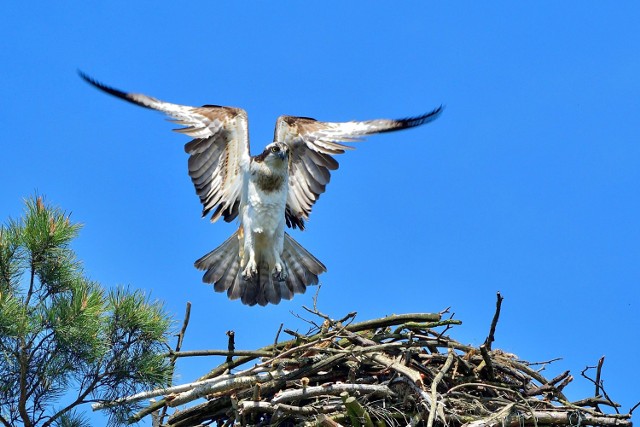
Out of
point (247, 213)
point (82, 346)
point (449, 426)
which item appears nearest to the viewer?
point (82, 346)

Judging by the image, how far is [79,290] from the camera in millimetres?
5637

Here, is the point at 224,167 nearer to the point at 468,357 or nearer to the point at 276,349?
the point at 276,349

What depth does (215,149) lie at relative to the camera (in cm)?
893

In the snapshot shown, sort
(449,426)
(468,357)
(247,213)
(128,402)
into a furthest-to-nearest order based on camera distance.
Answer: (247,213)
(468,357)
(449,426)
(128,402)

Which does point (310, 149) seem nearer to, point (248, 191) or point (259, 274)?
point (248, 191)

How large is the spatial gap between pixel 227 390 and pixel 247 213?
2364 millimetres

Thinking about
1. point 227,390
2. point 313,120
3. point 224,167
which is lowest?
point 227,390

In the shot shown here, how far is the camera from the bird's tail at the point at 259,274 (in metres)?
8.91

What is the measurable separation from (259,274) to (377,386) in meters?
2.72

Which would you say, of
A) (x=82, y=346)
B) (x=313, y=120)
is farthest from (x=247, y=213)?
(x=82, y=346)

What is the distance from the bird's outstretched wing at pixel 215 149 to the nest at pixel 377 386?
2.22 m

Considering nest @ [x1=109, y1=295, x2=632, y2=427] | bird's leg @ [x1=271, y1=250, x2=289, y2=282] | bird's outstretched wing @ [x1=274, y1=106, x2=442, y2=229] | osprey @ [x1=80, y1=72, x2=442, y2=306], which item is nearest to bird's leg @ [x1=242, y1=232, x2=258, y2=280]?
osprey @ [x1=80, y1=72, x2=442, y2=306]

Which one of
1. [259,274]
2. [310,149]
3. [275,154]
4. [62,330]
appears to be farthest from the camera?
[310,149]

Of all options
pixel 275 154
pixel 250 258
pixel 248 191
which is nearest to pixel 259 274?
pixel 250 258
